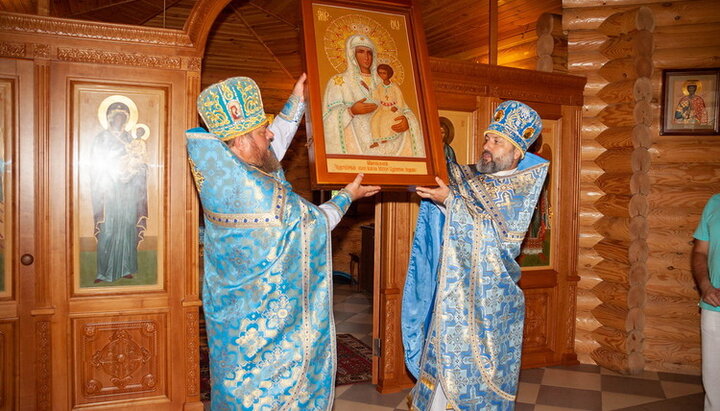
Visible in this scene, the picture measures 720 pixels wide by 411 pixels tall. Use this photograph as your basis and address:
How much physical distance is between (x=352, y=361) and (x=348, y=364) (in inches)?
4.3

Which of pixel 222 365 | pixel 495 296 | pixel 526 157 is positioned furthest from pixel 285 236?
pixel 526 157

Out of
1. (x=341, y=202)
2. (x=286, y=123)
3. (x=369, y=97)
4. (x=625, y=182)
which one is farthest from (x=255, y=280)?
(x=625, y=182)

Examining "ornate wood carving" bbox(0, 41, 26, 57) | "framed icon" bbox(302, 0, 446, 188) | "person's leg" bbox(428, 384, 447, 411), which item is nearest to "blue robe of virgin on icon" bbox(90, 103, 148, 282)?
"ornate wood carving" bbox(0, 41, 26, 57)

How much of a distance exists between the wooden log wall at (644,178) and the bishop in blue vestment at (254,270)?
12.6 ft

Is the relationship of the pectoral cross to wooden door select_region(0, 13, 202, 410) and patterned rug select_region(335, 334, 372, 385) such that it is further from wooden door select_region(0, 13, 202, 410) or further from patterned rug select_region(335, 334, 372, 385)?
patterned rug select_region(335, 334, 372, 385)

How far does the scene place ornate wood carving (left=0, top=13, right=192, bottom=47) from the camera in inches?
142

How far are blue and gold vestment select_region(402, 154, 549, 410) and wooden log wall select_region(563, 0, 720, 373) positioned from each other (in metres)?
2.63

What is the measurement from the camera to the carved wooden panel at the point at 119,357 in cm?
388

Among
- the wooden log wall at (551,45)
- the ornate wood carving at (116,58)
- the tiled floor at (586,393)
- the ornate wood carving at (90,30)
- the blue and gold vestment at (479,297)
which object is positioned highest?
the wooden log wall at (551,45)

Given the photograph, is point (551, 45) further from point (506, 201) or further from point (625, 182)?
point (506, 201)

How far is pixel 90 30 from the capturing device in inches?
147

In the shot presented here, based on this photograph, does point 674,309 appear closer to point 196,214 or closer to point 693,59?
point 693,59

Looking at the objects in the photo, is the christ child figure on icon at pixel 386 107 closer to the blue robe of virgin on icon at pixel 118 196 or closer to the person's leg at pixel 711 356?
the blue robe of virgin on icon at pixel 118 196

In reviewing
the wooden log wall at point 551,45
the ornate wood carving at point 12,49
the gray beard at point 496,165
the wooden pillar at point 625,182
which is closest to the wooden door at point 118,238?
the ornate wood carving at point 12,49
